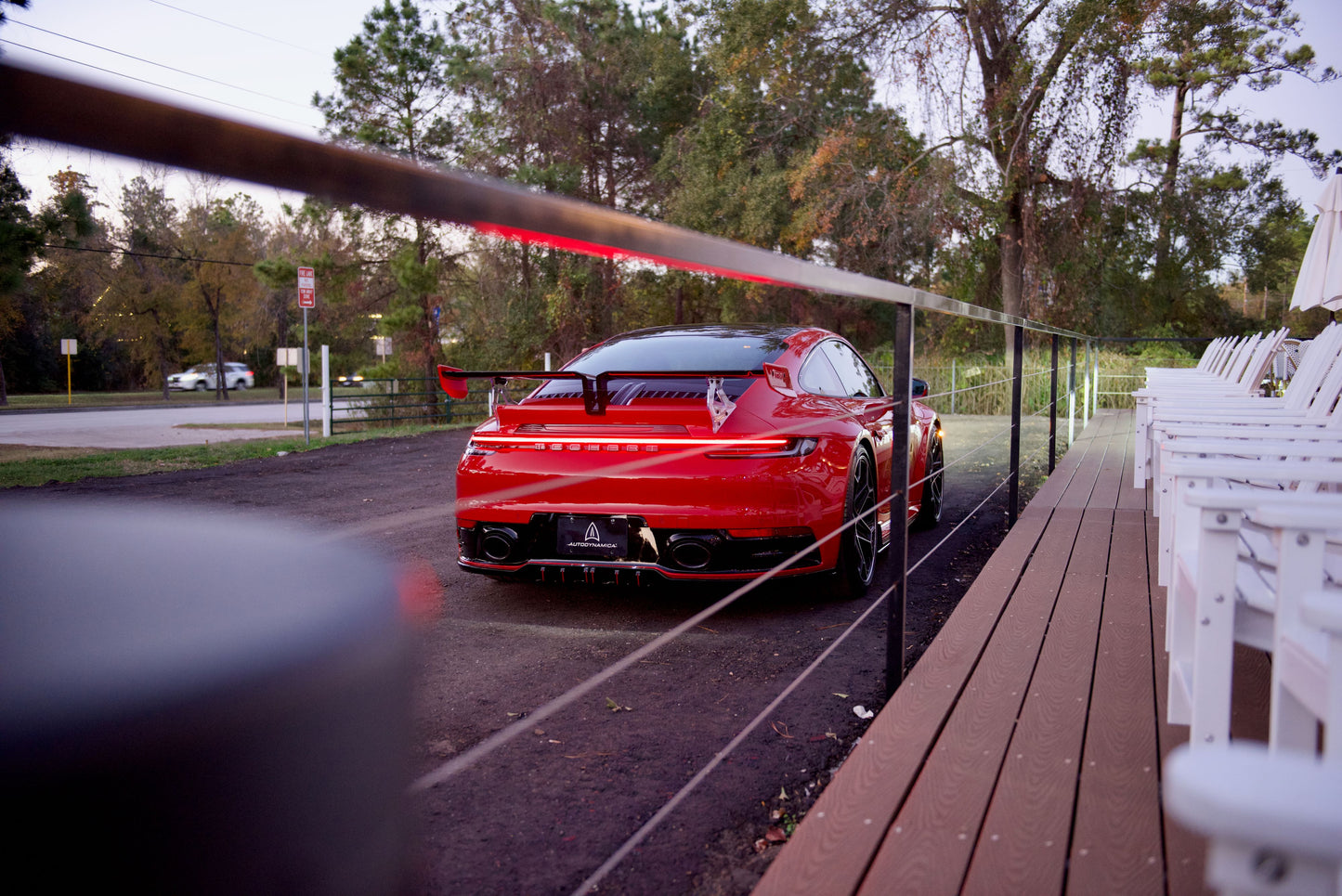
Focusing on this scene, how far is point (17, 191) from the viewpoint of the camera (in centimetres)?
169

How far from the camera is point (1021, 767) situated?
81.6 inches

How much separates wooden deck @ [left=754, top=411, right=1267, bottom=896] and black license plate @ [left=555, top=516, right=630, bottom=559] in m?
1.38

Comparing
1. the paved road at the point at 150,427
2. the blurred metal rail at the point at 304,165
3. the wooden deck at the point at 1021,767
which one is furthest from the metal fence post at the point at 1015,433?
the paved road at the point at 150,427

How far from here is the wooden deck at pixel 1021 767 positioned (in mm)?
1636

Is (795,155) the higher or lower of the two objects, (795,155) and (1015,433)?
the higher

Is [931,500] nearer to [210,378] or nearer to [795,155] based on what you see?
[795,155]

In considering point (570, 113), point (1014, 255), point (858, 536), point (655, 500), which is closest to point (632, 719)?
point (655, 500)

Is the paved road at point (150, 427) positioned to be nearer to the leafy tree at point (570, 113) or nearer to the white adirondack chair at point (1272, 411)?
the leafy tree at point (570, 113)

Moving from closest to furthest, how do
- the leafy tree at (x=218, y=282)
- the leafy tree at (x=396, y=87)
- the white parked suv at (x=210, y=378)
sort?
1. the leafy tree at (x=218, y=282)
2. the white parked suv at (x=210, y=378)
3. the leafy tree at (x=396, y=87)

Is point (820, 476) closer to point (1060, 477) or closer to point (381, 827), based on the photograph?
point (381, 827)

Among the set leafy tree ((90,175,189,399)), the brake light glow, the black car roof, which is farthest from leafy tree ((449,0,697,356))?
the brake light glow

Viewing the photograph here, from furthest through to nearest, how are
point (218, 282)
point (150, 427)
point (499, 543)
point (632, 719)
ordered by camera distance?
point (150, 427) < point (218, 282) < point (499, 543) < point (632, 719)

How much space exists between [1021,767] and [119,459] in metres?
11.5

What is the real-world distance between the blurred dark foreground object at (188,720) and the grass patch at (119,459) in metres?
8.46
